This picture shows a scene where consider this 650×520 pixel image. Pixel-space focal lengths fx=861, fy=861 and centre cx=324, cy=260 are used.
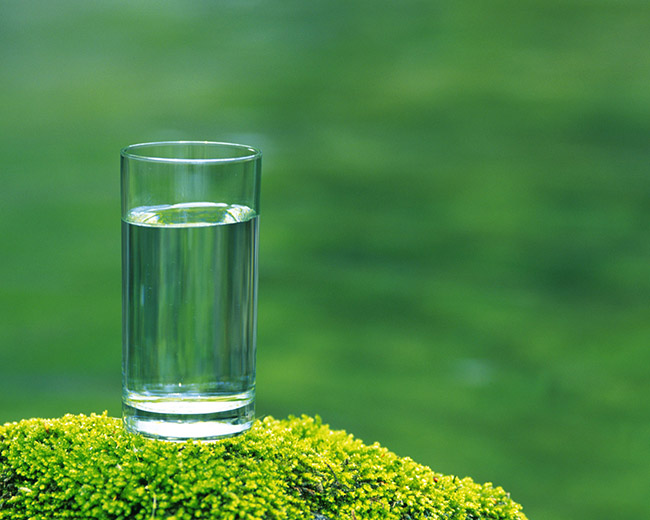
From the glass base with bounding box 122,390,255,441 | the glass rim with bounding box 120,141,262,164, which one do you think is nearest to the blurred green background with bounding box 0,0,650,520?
the glass base with bounding box 122,390,255,441

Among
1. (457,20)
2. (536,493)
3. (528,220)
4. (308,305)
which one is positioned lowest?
(536,493)

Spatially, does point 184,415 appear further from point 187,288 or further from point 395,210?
point 395,210

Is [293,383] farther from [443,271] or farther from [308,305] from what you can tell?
[443,271]

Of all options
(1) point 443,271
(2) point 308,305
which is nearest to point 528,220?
(1) point 443,271

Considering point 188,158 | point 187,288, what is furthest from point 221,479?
point 188,158

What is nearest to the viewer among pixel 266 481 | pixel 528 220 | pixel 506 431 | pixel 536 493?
pixel 266 481

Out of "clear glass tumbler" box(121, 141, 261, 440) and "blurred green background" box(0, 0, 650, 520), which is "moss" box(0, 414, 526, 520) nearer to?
"clear glass tumbler" box(121, 141, 261, 440)
